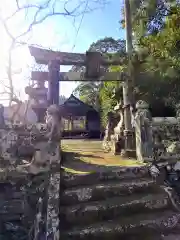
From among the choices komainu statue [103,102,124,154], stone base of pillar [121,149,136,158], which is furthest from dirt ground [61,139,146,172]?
komainu statue [103,102,124,154]

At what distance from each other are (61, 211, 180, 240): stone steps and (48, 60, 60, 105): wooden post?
17.1 ft

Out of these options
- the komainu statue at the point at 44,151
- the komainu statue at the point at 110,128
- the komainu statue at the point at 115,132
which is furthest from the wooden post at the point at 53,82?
the komainu statue at the point at 44,151

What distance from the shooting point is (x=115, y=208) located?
4.21 metres

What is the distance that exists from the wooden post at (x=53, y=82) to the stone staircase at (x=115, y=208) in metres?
4.30

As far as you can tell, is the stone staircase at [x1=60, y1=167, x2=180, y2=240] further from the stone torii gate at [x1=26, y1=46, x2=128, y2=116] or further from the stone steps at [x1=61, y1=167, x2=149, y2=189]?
the stone torii gate at [x1=26, y1=46, x2=128, y2=116]

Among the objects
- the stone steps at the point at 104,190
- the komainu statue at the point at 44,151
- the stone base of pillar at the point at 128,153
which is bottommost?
the stone steps at the point at 104,190

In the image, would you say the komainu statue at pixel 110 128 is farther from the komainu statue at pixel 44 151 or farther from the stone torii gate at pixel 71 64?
the komainu statue at pixel 44 151

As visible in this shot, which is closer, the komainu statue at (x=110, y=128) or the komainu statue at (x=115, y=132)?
the komainu statue at (x=115, y=132)

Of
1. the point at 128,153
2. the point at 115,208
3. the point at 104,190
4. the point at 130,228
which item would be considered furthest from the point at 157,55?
the point at 130,228

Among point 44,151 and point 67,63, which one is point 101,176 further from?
point 67,63

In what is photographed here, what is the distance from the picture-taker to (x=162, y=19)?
11.6 metres

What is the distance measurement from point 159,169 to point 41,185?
2.32 meters

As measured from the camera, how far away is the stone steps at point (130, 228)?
3.79m

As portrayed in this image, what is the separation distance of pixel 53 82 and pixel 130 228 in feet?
18.9
